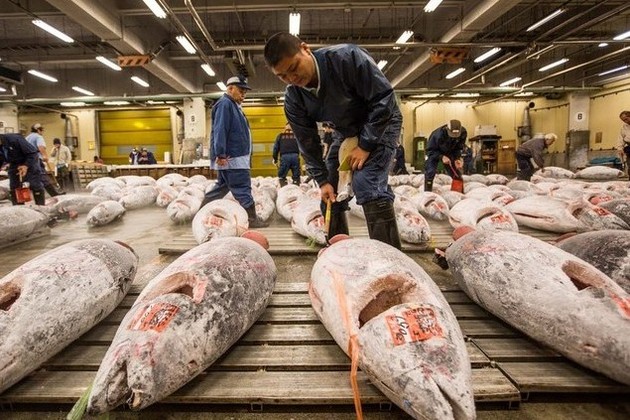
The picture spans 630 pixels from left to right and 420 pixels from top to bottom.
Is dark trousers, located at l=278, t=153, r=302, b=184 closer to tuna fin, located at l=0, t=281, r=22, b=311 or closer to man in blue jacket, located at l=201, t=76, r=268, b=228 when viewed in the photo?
man in blue jacket, located at l=201, t=76, r=268, b=228

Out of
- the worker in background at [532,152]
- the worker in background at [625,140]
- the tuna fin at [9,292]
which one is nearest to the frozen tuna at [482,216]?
the tuna fin at [9,292]

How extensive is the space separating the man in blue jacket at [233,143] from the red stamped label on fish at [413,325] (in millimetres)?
3439

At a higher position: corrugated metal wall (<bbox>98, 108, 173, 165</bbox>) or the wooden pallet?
corrugated metal wall (<bbox>98, 108, 173, 165</bbox>)

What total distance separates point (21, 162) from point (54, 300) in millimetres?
6104

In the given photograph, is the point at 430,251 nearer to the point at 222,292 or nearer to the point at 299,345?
the point at 299,345

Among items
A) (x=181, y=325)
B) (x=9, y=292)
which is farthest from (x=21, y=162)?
(x=181, y=325)

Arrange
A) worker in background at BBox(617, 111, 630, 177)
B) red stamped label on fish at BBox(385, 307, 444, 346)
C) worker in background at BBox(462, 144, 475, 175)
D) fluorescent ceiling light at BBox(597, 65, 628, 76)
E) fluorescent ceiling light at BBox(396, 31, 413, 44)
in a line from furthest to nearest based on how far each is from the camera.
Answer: worker in background at BBox(462, 144, 475, 175) < fluorescent ceiling light at BBox(597, 65, 628, 76) < fluorescent ceiling light at BBox(396, 31, 413, 44) < worker in background at BBox(617, 111, 630, 177) < red stamped label on fish at BBox(385, 307, 444, 346)

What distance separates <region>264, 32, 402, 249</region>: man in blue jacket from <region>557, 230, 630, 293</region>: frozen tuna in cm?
113

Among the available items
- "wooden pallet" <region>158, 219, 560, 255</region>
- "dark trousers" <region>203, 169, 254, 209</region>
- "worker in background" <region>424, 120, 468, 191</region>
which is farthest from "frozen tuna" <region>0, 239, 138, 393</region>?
"worker in background" <region>424, 120, 468, 191</region>

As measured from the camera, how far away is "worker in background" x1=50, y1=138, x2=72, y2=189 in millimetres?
12109

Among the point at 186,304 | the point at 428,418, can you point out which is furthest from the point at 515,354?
the point at 186,304

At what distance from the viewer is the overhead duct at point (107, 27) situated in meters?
8.43

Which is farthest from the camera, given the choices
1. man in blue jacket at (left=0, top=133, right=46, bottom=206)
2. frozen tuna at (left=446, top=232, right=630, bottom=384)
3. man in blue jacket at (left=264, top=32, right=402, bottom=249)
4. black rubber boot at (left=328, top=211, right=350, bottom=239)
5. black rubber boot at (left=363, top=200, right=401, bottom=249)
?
man in blue jacket at (left=0, top=133, right=46, bottom=206)

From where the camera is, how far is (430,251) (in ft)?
11.4
